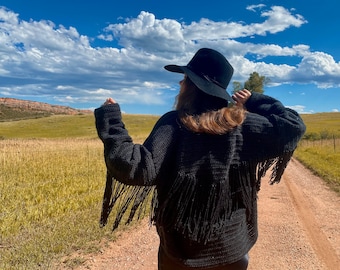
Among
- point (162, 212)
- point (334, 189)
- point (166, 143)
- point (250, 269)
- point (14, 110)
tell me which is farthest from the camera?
point (14, 110)

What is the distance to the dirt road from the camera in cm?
511

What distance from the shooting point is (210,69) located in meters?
2.27

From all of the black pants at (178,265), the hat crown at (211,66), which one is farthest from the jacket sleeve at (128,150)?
the black pants at (178,265)

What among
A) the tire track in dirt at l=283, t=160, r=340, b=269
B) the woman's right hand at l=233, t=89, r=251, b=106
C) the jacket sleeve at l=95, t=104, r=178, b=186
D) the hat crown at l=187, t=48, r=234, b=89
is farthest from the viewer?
the tire track in dirt at l=283, t=160, r=340, b=269

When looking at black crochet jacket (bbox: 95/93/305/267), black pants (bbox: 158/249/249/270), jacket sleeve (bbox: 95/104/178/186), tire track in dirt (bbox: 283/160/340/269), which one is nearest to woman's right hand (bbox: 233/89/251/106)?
black crochet jacket (bbox: 95/93/305/267)

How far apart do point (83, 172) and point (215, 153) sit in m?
11.8

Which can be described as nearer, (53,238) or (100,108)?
(100,108)

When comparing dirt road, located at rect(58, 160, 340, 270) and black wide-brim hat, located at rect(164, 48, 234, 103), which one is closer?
black wide-brim hat, located at rect(164, 48, 234, 103)

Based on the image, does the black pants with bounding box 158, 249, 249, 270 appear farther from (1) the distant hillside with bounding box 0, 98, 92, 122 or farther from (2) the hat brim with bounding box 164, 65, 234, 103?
(1) the distant hillside with bounding box 0, 98, 92, 122

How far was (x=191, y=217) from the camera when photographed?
2.23 metres

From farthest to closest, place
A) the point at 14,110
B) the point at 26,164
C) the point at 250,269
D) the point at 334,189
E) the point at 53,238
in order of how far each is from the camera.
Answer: the point at 14,110
the point at 26,164
the point at 334,189
the point at 53,238
the point at 250,269

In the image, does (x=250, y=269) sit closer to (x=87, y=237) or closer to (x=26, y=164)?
(x=87, y=237)

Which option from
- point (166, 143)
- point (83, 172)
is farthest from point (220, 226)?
point (83, 172)

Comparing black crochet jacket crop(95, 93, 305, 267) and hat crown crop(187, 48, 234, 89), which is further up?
hat crown crop(187, 48, 234, 89)
